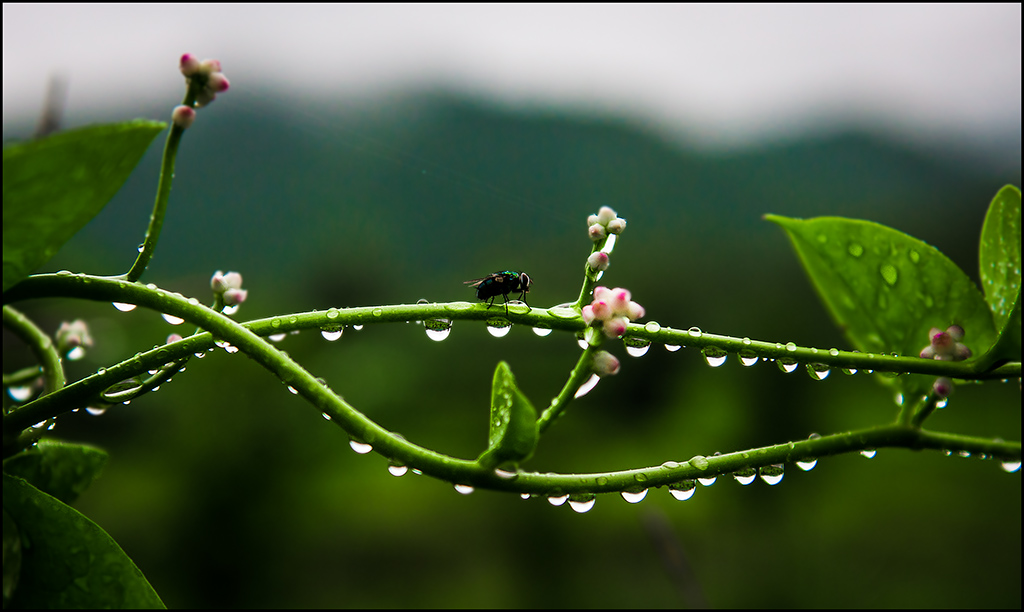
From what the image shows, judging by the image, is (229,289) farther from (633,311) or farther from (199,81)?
(633,311)

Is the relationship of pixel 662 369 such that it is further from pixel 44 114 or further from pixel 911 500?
pixel 44 114

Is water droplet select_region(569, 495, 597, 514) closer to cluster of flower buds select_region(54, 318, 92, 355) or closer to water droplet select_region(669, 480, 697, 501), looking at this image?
water droplet select_region(669, 480, 697, 501)

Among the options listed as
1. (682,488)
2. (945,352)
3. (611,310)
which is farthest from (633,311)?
(945,352)

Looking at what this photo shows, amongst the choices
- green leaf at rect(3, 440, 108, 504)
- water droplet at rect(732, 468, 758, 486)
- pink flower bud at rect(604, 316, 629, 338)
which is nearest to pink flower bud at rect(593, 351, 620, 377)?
pink flower bud at rect(604, 316, 629, 338)

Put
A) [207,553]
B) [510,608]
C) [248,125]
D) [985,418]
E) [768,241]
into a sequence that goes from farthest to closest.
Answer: [248,125] < [768,241] < [985,418] < [510,608] < [207,553]

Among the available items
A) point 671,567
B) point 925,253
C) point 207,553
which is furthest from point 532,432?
point 207,553

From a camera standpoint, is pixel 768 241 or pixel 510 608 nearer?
pixel 510 608
